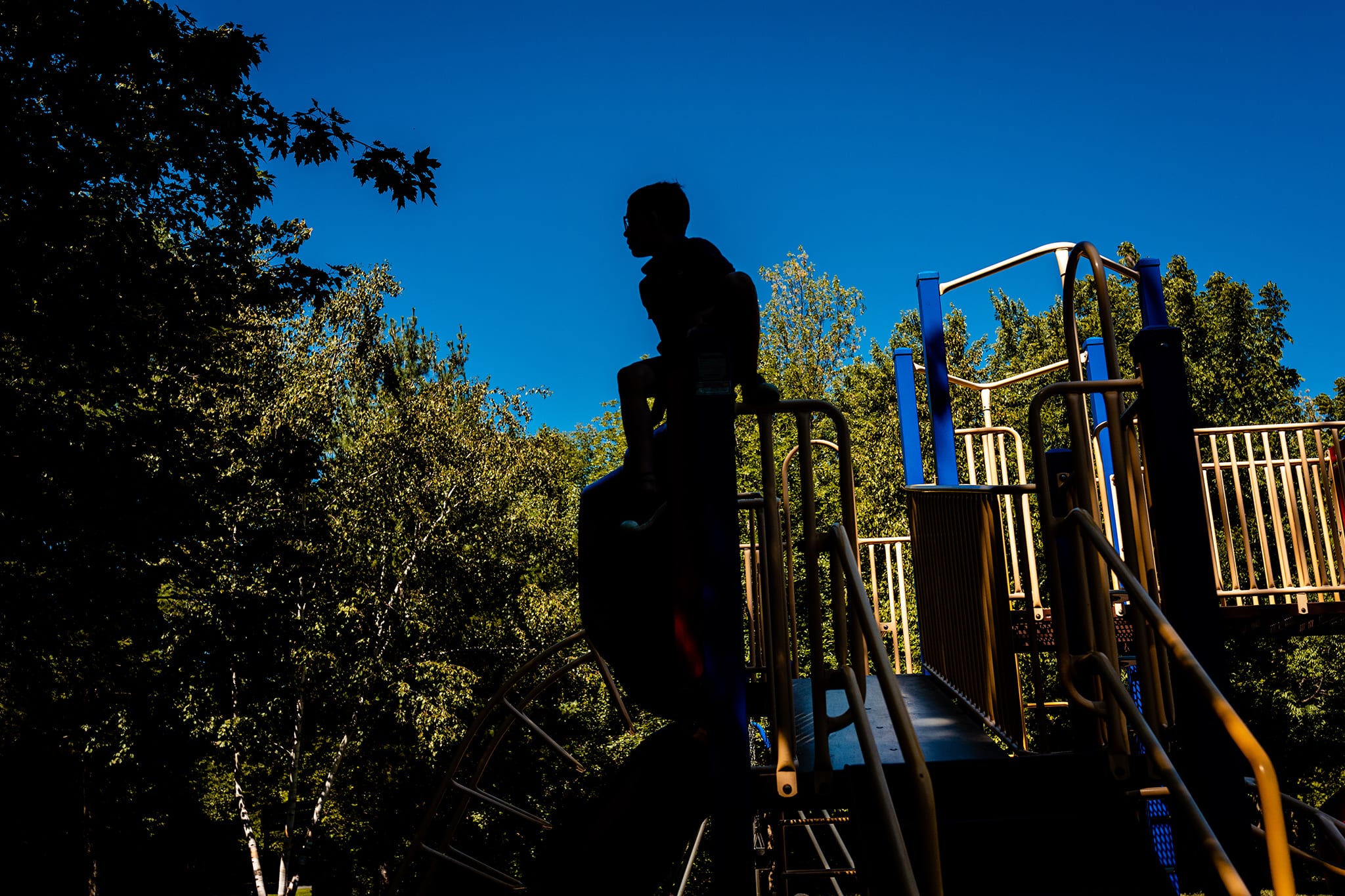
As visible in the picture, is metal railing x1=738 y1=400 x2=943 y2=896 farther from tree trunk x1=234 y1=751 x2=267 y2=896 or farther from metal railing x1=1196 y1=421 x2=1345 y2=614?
tree trunk x1=234 y1=751 x2=267 y2=896

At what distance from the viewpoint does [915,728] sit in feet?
12.6

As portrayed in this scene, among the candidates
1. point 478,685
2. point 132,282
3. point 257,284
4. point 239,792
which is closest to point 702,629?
point 132,282

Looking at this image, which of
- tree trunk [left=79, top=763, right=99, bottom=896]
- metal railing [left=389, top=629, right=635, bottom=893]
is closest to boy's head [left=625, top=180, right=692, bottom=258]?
metal railing [left=389, top=629, right=635, bottom=893]

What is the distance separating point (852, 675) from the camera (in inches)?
110

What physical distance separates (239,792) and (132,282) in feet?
37.0

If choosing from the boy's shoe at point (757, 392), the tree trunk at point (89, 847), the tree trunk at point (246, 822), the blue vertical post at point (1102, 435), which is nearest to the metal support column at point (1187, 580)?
the boy's shoe at point (757, 392)

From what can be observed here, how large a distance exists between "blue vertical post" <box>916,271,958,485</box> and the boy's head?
3.74m

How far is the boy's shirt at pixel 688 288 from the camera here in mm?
3127

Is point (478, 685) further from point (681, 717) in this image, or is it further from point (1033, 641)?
point (681, 717)

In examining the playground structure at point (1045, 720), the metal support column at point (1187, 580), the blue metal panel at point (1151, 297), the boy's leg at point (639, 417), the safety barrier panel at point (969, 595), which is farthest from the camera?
the blue metal panel at point (1151, 297)

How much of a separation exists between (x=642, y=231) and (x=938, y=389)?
4494mm

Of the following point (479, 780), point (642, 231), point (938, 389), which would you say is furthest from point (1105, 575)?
point (938, 389)

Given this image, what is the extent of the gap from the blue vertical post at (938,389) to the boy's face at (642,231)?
3.78m

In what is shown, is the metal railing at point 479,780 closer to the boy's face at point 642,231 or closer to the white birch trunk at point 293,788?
the boy's face at point 642,231
